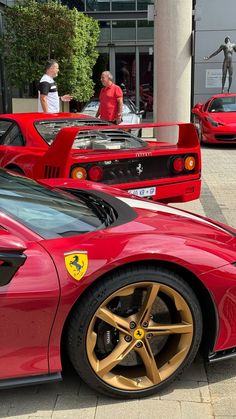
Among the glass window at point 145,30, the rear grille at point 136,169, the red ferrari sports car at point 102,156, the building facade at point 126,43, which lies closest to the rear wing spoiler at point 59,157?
the red ferrari sports car at point 102,156

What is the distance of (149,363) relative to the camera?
259 cm

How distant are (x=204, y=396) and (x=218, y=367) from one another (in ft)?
1.10

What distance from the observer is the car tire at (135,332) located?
243 centimetres

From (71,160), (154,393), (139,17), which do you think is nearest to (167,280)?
(154,393)

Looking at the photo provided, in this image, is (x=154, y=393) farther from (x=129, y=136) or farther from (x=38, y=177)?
(x=129, y=136)

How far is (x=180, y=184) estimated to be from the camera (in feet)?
17.6

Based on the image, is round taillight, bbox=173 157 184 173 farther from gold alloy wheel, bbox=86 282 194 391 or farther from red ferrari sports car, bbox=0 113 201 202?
gold alloy wheel, bbox=86 282 194 391

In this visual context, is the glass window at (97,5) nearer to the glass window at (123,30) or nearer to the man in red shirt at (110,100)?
the glass window at (123,30)

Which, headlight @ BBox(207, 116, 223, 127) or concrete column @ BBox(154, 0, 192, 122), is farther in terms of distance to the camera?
headlight @ BBox(207, 116, 223, 127)

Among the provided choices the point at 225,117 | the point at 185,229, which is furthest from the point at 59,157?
the point at 225,117

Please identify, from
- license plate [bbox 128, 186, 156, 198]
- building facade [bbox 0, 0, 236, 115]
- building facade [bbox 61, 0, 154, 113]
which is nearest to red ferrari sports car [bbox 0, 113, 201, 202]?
license plate [bbox 128, 186, 156, 198]

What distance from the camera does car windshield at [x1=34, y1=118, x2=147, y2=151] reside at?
18.2 feet

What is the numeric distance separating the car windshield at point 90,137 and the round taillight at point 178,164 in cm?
57

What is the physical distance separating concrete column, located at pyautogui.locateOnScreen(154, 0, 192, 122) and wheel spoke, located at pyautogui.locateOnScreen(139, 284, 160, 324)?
21.4 feet
